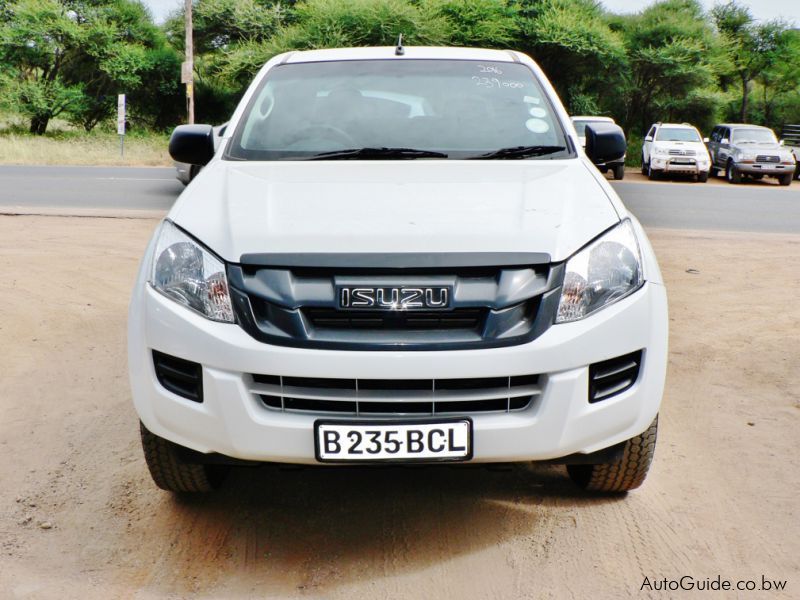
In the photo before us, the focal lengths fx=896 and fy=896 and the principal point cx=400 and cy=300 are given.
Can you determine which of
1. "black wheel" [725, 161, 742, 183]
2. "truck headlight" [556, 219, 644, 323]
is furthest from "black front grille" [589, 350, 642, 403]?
"black wheel" [725, 161, 742, 183]

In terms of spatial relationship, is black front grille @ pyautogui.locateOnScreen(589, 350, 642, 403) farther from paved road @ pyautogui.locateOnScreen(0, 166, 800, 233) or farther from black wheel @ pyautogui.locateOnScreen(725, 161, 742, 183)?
black wheel @ pyautogui.locateOnScreen(725, 161, 742, 183)

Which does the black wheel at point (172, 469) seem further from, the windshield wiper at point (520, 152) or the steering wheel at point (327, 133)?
the windshield wiper at point (520, 152)

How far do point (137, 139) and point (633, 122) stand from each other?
69.2 ft

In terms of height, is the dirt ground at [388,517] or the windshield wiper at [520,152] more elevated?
the windshield wiper at [520,152]

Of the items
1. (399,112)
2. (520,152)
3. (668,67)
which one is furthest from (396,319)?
(668,67)

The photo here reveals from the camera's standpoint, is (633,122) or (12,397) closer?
(12,397)

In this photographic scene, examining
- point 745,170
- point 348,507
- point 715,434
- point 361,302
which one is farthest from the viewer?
point 745,170

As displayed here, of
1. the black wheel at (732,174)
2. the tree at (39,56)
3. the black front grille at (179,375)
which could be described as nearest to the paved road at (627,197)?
the black wheel at (732,174)

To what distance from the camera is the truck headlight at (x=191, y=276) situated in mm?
2762

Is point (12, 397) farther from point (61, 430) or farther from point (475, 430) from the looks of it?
point (475, 430)

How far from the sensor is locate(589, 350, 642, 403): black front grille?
2764 millimetres

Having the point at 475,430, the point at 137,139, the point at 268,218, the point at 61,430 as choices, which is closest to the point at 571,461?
the point at 475,430

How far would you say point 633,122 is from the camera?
39.5 meters

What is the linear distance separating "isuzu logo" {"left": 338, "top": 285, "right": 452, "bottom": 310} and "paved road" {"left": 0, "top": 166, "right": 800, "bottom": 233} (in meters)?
10.1
